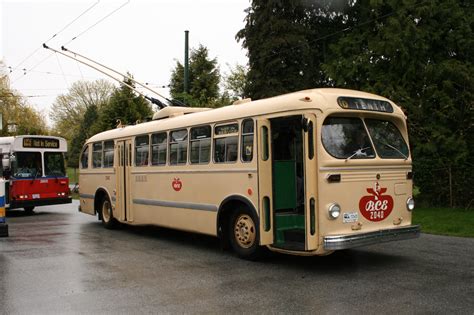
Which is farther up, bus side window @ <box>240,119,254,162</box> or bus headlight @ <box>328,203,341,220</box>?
bus side window @ <box>240,119,254,162</box>

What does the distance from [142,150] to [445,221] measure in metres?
7.88

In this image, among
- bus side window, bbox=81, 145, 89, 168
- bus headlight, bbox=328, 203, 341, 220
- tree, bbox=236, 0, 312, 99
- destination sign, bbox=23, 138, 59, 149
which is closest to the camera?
bus headlight, bbox=328, 203, 341, 220

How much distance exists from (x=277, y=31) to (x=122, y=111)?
549 inches

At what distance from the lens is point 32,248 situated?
1114 centimetres

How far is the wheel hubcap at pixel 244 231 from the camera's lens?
29.8 ft

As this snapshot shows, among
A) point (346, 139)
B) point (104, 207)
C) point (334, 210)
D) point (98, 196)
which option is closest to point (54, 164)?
point (98, 196)

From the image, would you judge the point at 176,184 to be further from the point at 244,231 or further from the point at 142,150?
the point at 244,231

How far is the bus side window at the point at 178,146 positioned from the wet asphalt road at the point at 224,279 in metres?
1.80

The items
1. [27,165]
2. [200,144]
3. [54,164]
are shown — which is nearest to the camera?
[200,144]

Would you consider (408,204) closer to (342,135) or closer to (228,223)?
(342,135)

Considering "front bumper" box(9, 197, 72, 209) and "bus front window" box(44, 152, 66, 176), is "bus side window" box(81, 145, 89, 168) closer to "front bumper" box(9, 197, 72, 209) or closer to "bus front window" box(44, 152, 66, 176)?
"front bumper" box(9, 197, 72, 209)

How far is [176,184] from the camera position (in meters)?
11.2

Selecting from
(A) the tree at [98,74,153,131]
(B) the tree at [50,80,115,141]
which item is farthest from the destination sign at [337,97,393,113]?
(B) the tree at [50,80,115,141]

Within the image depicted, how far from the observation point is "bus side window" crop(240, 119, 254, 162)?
29.7 feet
